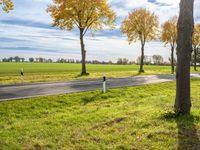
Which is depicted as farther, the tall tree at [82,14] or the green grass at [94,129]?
the tall tree at [82,14]

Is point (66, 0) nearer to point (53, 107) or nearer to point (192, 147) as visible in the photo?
point (53, 107)

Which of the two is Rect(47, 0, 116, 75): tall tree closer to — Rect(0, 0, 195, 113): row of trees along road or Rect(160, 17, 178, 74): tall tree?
Rect(0, 0, 195, 113): row of trees along road

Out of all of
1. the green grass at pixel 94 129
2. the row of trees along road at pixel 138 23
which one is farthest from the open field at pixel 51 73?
the green grass at pixel 94 129

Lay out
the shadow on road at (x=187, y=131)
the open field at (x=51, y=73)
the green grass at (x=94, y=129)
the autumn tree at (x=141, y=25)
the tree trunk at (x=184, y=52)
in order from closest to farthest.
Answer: the shadow on road at (x=187, y=131), the green grass at (x=94, y=129), the tree trunk at (x=184, y=52), the open field at (x=51, y=73), the autumn tree at (x=141, y=25)

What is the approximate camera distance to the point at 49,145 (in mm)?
7031

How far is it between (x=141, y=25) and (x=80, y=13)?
14804mm

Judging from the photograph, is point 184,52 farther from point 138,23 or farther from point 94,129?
point 138,23

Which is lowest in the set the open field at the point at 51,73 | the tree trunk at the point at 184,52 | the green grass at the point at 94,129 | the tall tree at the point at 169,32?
the green grass at the point at 94,129

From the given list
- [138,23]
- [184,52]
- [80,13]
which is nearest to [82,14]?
[80,13]

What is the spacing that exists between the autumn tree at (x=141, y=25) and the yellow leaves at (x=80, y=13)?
1101 cm

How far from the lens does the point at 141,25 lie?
4562 cm

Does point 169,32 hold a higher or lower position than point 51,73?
higher

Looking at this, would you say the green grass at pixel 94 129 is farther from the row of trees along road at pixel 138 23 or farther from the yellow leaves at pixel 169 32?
the yellow leaves at pixel 169 32

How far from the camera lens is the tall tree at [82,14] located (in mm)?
32781
